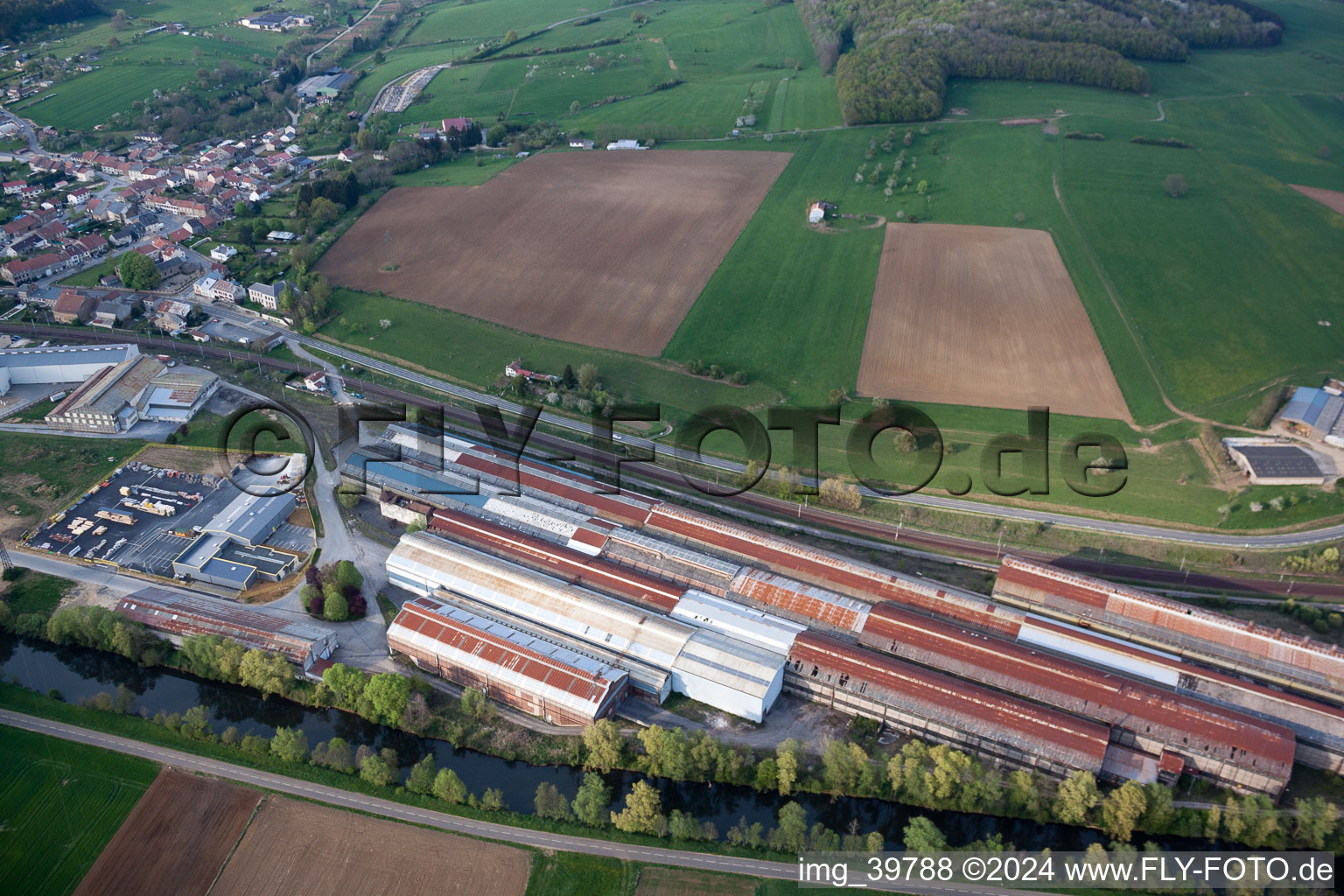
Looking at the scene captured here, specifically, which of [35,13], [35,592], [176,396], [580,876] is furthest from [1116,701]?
[35,13]

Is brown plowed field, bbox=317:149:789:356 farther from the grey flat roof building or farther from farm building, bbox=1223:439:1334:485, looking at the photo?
farm building, bbox=1223:439:1334:485

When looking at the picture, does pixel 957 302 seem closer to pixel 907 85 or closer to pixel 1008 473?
pixel 1008 473

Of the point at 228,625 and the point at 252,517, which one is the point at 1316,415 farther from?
the point at 252,517

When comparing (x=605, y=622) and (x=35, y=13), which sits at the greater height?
(x=35, y=13)

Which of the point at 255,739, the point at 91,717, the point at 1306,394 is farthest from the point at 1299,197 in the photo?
the point at 91,717

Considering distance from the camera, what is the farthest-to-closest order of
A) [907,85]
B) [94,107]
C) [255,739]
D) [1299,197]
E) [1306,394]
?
[94,107]
[907,85]
[1299,197]
[1306,394]
[255,739]

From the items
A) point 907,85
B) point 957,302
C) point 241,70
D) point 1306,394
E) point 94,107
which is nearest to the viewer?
point 1306,394
